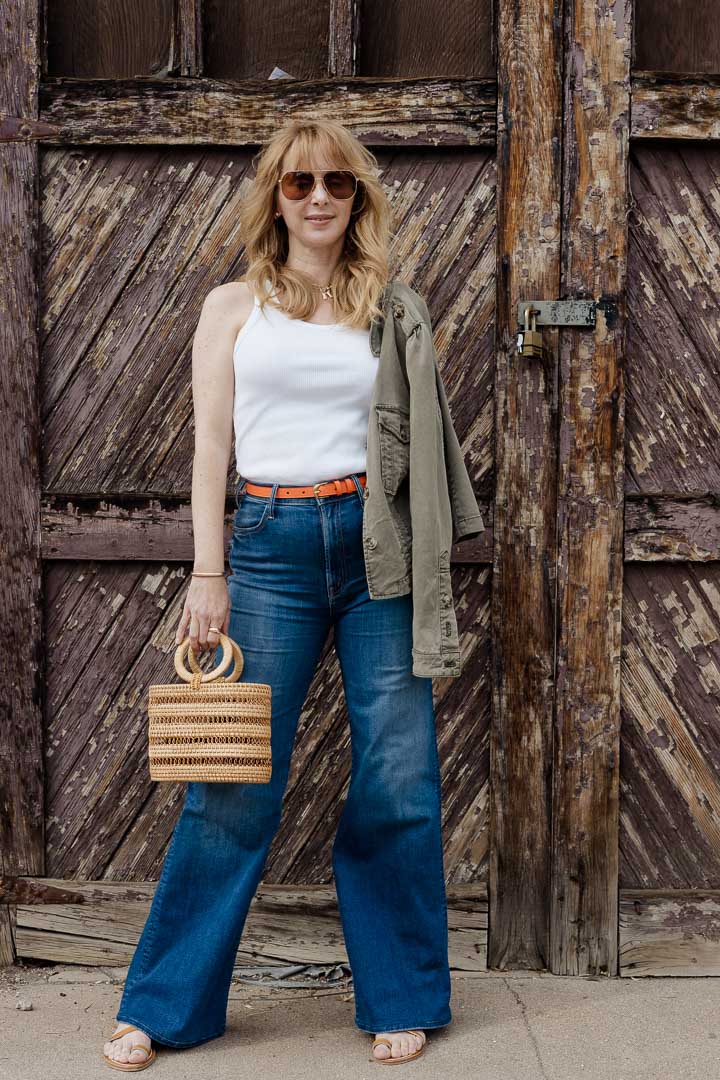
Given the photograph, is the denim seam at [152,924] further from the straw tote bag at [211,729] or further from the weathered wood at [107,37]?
the weathered wood at [107,37]

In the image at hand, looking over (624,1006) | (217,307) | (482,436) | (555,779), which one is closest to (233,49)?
(217,307)

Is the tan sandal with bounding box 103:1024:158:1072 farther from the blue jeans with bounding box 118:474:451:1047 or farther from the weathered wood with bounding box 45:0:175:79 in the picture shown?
the weathered wood with bounding box 45:0:175:79

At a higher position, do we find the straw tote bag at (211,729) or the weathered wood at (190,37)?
the weathered wood at (190,37)

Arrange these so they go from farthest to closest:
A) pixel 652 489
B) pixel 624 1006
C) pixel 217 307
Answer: pixel 652 489
pixel 624 1006
pixel 217 307

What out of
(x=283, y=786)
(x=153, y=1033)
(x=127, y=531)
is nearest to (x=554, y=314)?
(x=127, y=531)

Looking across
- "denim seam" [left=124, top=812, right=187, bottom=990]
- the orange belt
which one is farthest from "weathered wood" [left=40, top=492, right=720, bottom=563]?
"denim seam" [left=124, top=812, right=187, bottom=990]

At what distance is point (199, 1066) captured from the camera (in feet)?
8.35

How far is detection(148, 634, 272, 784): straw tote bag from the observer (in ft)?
7.89

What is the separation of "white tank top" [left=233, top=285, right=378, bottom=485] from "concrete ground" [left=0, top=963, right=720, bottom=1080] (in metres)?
1.38

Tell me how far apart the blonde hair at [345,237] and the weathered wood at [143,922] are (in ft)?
5.49

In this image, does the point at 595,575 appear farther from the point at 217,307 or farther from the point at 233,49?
the point at 233,49

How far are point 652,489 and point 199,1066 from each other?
1906mm

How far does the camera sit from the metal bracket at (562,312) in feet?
9.73

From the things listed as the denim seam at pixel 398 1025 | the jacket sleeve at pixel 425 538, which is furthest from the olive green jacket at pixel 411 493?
the denim seam at pixel 398 1025
